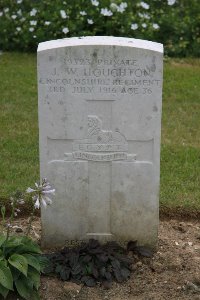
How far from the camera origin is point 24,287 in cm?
435

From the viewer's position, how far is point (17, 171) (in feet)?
20.8

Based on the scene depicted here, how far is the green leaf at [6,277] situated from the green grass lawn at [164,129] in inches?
62.0

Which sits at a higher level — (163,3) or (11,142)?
(163,3)

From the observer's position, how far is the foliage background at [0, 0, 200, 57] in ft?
32.6

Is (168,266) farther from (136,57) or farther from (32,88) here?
(32,88)

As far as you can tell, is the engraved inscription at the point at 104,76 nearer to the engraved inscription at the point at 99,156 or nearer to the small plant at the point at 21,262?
the engraved inscription at the point at 99,156

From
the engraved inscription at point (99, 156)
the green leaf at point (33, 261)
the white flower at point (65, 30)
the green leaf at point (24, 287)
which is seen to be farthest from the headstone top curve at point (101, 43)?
the white flower at point (65, 30)

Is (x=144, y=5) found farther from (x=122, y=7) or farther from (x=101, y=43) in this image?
(x=101, y=43)

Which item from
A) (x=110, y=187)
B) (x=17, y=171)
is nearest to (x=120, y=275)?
(x=110, y=187)

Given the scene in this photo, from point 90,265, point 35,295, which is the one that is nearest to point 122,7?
point 90,265

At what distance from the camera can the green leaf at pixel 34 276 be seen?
4359mm

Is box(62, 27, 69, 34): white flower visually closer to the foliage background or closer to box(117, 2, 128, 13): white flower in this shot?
the foliage background

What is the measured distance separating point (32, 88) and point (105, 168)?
401 centimetres

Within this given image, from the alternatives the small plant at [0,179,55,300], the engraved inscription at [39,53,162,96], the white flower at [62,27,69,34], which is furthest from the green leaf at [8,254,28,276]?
the white flower at [62,27,69,34]
